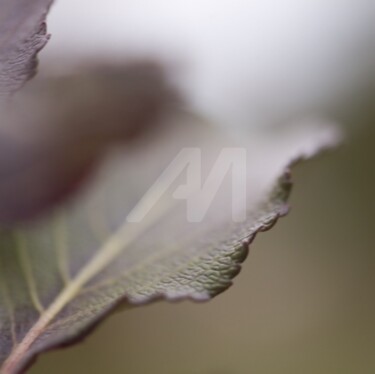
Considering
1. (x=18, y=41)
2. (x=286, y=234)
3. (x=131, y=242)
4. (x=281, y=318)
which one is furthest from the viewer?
(x=286, y=234)

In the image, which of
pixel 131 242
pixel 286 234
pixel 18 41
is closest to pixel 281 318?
pixel 286 234

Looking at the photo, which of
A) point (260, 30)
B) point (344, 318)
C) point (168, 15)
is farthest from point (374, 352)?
point (260, 30)

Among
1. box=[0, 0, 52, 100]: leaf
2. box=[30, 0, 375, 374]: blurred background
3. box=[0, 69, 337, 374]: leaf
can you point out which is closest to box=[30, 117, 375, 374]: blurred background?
box=[30, 0, 375, 374]: blurred background

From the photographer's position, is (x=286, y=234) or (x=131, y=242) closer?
(x=131, y=242)

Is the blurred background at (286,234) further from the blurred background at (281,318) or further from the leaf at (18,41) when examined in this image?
the leaf at (18,41)

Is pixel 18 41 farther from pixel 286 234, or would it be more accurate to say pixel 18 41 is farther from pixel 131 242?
pixel 286 234

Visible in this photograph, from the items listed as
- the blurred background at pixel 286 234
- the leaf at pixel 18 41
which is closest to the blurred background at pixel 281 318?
the blurred background at pixel 286 234
